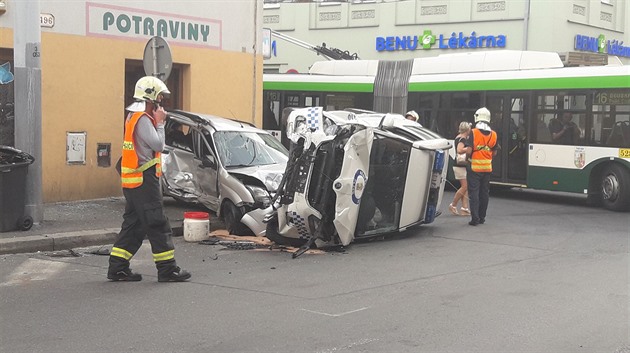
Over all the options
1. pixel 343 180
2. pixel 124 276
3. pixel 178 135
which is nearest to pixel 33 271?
pixel 124 276

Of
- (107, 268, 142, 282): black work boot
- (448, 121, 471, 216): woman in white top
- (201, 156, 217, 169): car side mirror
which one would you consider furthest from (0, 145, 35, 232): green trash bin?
(448, 121, 471, 216): woman in white top

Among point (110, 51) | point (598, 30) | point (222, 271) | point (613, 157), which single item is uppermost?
point (598, 30)

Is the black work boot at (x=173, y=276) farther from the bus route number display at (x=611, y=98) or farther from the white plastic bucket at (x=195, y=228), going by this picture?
the bus route number display at (x=611, y=98)

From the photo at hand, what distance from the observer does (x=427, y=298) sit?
24.2ft

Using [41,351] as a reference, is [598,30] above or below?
above

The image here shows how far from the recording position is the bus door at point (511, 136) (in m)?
17.2

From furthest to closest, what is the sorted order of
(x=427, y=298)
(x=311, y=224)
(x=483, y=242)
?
1. (x=483, y=242)
2. (x=311, y=224)
3. (x=427, y=298)

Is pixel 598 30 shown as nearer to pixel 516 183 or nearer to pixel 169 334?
pixel 516 183

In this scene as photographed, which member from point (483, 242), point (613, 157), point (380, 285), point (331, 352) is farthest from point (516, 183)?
point (331, 352)

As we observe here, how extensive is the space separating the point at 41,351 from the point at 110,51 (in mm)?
9275

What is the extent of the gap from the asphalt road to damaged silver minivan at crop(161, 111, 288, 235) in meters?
1.02

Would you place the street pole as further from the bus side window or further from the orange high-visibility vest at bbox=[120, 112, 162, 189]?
the bus side window

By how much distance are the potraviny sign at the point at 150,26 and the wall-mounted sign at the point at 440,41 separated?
18239 mm

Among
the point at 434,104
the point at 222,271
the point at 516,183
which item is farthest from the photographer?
the point at 434,104
